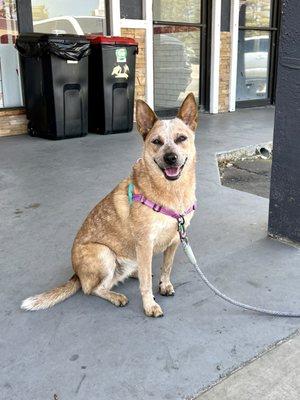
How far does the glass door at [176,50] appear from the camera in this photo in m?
8.57

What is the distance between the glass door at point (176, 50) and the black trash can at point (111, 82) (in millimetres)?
1623

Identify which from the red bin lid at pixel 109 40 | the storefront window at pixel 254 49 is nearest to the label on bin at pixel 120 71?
the red bin lid at pixel 109 40

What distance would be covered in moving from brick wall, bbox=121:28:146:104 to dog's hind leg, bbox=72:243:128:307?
5972mm

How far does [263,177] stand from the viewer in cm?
547

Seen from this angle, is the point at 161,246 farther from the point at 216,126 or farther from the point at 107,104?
the point at 216,126

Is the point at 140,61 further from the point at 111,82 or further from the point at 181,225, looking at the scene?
the point at 181,225

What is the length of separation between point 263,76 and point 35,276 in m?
9.27

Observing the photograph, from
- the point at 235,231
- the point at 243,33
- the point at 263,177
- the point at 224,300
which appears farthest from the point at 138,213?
the point at 243,33

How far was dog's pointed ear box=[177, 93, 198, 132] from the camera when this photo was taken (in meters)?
2.43

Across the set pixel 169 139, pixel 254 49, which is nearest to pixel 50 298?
pixel 169 139

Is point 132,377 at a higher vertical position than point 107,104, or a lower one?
lower

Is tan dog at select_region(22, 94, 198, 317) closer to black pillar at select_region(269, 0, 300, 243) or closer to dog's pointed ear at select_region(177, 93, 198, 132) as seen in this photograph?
dog's pointed ear at select_region(177, 93, 198, 132)

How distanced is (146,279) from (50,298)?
537 mm

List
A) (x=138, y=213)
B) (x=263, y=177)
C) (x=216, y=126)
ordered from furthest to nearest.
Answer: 1. (x=216, y=126)
2. (x=263, y=177)
3. (x=138, y=213)
